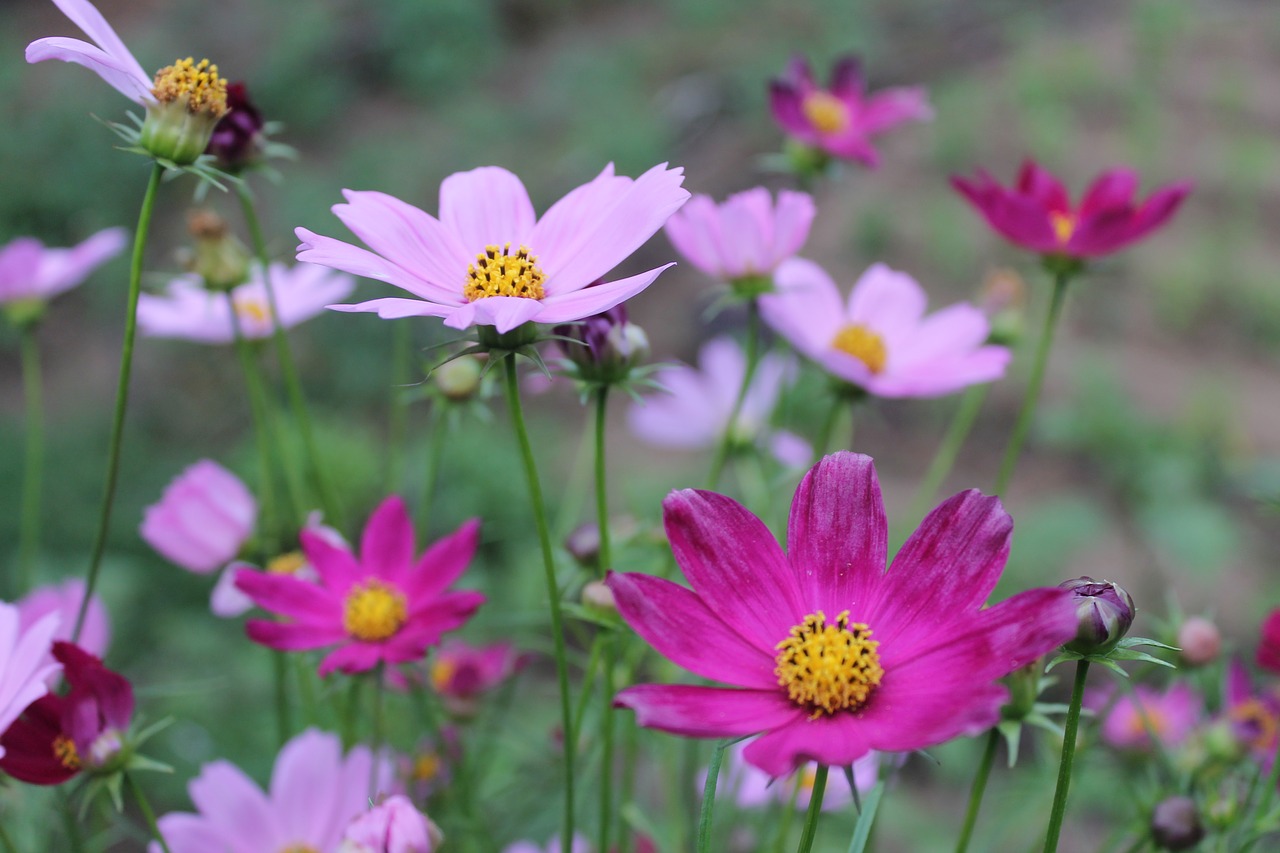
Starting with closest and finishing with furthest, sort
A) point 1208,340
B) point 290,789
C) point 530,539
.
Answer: point 290,789, point 530,539, point 1208,340

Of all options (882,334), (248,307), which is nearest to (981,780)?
(882,334)

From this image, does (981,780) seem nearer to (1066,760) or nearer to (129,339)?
(1066,760)

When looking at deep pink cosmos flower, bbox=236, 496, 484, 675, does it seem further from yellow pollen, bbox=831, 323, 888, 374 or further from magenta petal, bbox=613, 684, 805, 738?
yellow pollen, bbox=831, 323, 888, 374

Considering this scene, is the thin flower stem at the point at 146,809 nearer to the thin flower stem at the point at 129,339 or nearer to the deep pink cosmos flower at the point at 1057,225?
the thin flower stem at the point at 129,339

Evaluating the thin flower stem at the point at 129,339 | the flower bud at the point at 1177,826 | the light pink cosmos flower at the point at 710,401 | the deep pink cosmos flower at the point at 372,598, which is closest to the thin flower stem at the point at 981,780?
the flower bud at the point at 1177,826

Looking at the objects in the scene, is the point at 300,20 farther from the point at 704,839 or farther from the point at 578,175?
the point at 704,839

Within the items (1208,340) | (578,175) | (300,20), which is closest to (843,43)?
(578,175)

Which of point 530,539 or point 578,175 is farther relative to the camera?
point 578,175
